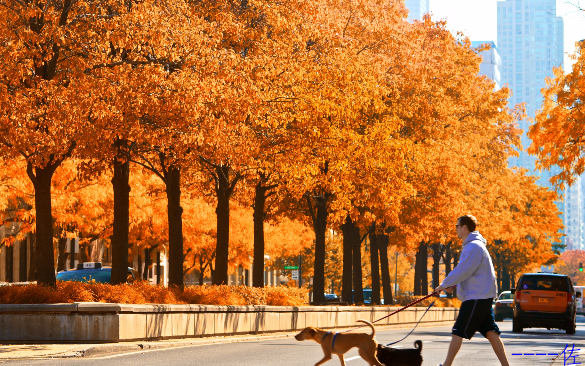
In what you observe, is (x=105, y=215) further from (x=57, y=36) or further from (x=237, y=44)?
(x=57, y=36)

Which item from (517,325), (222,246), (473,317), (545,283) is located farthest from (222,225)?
(473,317)

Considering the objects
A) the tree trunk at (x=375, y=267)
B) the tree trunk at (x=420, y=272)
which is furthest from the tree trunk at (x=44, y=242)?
the tree trunk at (x=420, y=272)

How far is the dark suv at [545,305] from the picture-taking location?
A: 27.7 meters

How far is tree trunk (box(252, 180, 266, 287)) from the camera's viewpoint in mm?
28922

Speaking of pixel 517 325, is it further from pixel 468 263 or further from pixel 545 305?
pixel 468 263

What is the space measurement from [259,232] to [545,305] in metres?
9.44

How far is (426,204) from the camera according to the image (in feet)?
118

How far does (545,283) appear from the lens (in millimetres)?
27922

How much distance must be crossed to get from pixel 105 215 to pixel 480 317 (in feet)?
109

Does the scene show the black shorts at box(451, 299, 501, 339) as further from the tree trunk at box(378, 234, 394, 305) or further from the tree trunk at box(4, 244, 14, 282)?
the tree trunk at box(4, 244, 14, 282)

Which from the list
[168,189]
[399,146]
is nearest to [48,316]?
[168,189]

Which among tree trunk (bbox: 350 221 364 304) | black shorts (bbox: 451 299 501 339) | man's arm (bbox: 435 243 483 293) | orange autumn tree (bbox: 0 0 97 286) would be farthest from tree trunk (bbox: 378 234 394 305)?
man's arm (bbox: 435 243 483 293)

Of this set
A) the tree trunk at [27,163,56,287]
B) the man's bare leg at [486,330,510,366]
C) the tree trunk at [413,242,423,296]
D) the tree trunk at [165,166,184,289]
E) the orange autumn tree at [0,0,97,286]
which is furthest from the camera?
the tree trunk at [413,242,423,296]

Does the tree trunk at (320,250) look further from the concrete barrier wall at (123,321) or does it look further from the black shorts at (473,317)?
the black shorts at (473,317)
